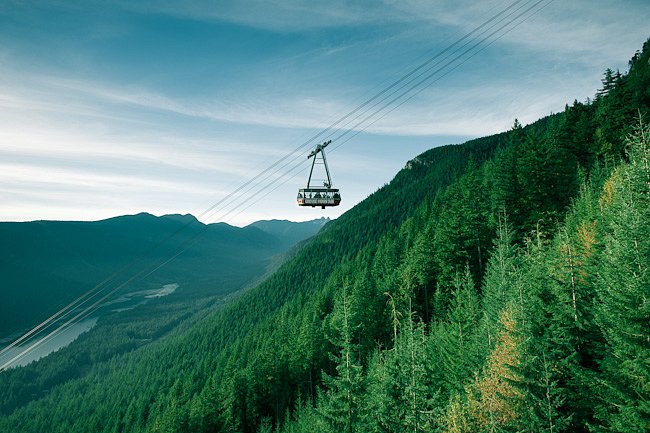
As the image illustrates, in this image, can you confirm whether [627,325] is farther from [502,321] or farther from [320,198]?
[320,198]

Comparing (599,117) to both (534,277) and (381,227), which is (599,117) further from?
(381,227)

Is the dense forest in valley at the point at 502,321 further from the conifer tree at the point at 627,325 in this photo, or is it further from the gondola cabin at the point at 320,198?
the gondola cabin at the point at 320,198

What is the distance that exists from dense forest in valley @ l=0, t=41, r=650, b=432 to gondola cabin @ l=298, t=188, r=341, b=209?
32.1 ft

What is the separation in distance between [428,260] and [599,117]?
3314 cm

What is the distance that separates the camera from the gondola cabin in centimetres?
3244

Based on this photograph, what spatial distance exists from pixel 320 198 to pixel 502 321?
16580 millimetres

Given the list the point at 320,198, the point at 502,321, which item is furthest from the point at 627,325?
the point at 320,198

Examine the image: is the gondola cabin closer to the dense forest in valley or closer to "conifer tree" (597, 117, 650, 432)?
the dense forest in valley

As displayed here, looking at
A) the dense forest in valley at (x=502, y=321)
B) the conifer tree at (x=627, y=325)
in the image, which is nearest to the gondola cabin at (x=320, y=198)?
the dense forest in valley at (x=502, y=321)

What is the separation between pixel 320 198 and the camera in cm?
3269

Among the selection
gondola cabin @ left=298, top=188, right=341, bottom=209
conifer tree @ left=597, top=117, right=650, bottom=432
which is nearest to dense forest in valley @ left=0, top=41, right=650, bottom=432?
conifer tree @ left=597, top=117, right=650, bottom=432

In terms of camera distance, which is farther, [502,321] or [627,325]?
[502,321]

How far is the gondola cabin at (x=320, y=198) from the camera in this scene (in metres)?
32.4

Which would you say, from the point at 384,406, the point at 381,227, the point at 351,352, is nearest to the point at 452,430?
the point at 384,406
